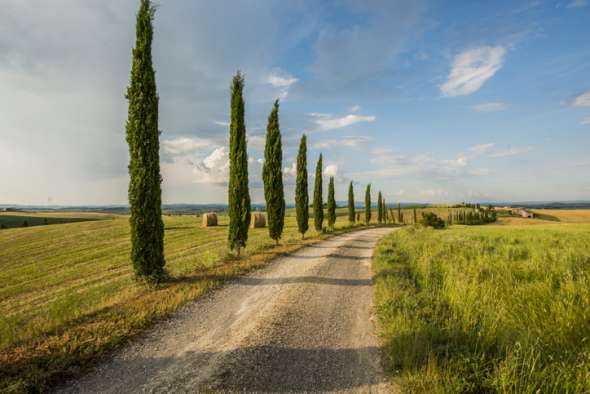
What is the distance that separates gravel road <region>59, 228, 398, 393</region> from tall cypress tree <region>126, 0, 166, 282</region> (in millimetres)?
2835

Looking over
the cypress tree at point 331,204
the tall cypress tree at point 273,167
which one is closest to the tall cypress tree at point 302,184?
the tall cypress tree at point 273,167

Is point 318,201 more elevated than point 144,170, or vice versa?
point 144,170

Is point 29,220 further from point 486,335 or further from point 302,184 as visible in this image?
point 486,335

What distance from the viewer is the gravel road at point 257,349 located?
4.11m

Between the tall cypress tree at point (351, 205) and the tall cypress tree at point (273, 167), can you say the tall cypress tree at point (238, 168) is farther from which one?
the tall cypress tree at point (351, 205)

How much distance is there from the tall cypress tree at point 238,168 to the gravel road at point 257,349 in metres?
7.44

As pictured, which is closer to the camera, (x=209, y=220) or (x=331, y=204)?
(x=331, y=204)

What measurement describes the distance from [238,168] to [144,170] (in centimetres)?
709

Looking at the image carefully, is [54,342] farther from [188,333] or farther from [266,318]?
[266,318]

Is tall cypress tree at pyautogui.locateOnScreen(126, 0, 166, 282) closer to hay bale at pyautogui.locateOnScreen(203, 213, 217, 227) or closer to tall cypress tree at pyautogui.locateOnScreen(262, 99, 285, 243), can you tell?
tall cypress tree at pyautogui.locateOnScreen(262, 99, 285, 243)

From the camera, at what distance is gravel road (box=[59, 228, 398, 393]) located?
4.11m

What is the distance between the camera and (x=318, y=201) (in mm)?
32312

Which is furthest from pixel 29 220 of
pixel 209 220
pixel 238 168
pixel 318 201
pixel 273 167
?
pixel 238 168

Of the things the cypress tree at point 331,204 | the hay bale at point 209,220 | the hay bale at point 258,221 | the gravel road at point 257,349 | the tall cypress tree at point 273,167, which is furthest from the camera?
the hay bale at point 209,220
